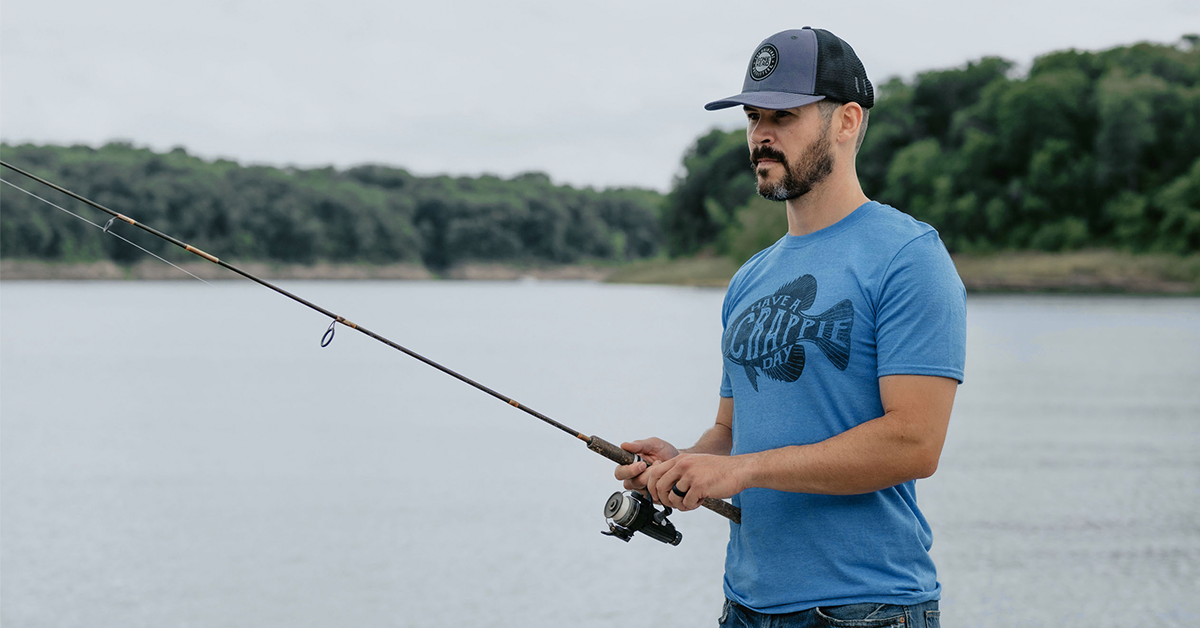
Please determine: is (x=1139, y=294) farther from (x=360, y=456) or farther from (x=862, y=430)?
(x=862, y=430)

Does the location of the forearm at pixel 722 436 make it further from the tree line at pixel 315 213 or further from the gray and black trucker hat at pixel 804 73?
the tree line at pixel 315 213

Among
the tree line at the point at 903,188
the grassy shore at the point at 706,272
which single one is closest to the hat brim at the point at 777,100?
the grassy shore at the point at 706,272

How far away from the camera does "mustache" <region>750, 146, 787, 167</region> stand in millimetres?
1762

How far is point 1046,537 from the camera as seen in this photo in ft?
20.8

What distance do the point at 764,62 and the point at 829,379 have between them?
0.52 metres

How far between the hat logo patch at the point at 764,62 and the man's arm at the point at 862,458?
52 centimetres

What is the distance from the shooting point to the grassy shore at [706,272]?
159ft

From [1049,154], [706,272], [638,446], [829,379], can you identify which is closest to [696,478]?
[829,379]

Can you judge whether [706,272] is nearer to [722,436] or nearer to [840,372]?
[722,436]


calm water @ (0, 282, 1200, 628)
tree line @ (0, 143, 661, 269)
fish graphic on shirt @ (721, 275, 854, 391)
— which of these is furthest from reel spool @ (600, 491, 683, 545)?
tree line @ (0, 143, 661, 269)

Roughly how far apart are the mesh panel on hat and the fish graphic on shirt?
0.96ft

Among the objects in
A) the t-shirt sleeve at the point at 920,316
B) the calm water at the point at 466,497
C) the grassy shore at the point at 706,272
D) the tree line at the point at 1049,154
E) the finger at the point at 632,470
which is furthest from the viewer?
the tree line at the point at 1049,154

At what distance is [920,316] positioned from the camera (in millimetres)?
1570

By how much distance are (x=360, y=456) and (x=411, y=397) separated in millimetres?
4225
